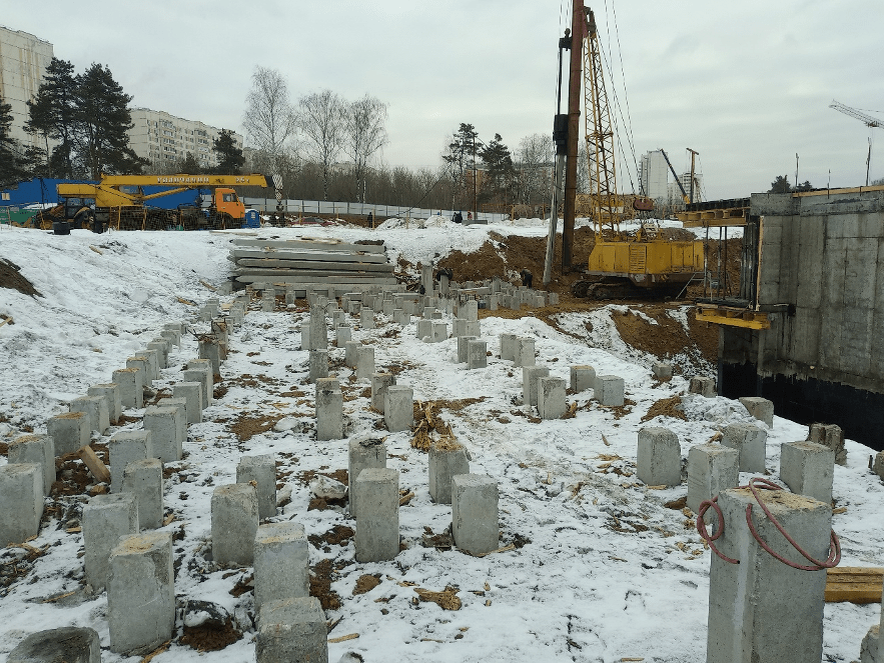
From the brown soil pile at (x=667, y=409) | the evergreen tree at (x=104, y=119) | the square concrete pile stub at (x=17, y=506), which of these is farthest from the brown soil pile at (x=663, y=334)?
the evergreen tree at (x=104, y=119)

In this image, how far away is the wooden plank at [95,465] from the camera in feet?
14.8

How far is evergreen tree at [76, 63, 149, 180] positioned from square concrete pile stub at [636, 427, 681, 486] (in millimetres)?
40350

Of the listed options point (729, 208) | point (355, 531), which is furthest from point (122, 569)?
point (729, 208)

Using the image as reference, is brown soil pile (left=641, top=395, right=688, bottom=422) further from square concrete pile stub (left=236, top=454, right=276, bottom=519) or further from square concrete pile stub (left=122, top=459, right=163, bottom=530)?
square concrete pile stub (left=122, top=459, right=163, bottom=530)

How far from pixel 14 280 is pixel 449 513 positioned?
8523mm

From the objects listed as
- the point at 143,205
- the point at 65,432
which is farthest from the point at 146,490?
the point at 143,205

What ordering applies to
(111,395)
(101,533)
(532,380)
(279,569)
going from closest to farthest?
(279,569) → (101,533) → (111,395) → (532,380)

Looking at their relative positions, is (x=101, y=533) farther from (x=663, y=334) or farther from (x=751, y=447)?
(x=663, y=334)

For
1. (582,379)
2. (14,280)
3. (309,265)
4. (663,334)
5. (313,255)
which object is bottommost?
(663,334)

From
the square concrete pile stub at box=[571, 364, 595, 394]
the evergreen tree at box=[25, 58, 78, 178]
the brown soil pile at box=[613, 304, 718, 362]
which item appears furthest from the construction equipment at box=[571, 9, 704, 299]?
the evergreen tree at box=[25, 58, 78, 178]

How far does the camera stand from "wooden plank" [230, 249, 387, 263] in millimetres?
18250

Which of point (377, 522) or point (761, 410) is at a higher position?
point (761, 410)

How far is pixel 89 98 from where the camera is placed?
3694cm

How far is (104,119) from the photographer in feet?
122
